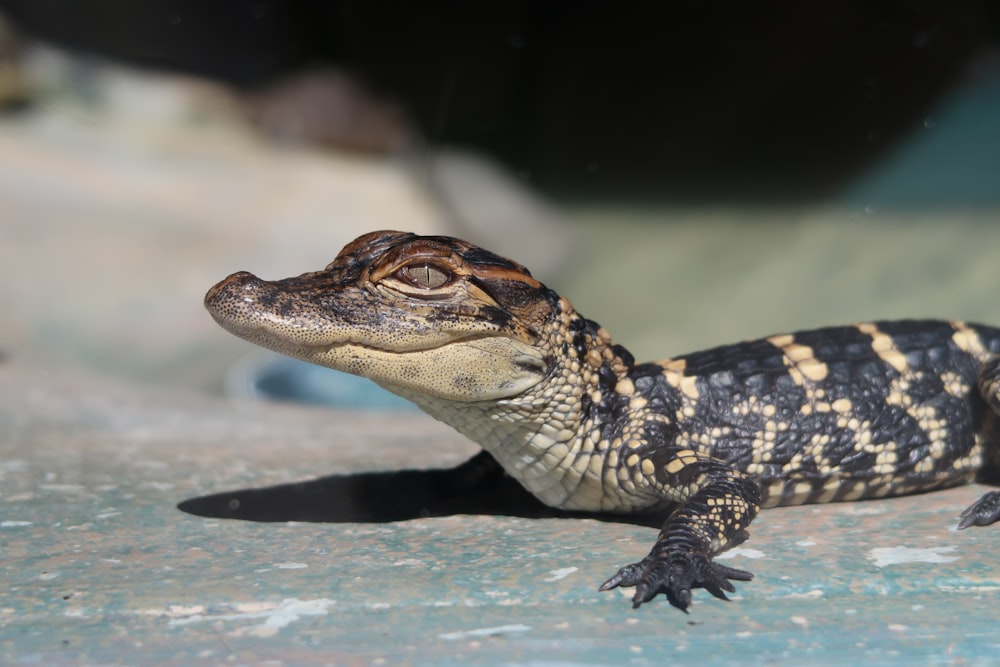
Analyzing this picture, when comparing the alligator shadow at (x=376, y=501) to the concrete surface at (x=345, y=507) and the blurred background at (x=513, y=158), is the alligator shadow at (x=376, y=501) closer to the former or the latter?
the concrete surface at (x=345, y=507)

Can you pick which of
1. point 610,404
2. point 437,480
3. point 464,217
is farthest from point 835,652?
point 464,217

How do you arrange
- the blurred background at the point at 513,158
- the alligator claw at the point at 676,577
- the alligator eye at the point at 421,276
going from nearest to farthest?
the alligator claw at the point at 676,577
the alligator eye at the point at 421,276
the blurred background at the point at 513,158

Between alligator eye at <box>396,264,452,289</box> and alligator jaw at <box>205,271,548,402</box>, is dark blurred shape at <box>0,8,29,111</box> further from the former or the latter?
alligator eye at <box>396,264,452,289</box>

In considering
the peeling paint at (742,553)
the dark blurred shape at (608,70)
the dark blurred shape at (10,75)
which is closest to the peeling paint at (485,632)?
the peeling paint at (742,553)

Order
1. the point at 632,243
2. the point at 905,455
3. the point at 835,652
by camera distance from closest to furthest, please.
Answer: the point at 835,652 → the point at 905,455 → the point at 632,243

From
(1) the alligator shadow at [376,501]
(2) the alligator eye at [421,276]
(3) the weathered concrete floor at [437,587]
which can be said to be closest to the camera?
(3) the weathered concrete floor at [437,587]

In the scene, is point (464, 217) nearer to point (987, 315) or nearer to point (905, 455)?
point (987, 315)

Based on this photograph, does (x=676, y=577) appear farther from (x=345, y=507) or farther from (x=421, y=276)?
(x=345, y=507)

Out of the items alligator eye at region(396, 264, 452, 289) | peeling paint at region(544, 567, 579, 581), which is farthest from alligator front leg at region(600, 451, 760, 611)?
alligator eye at region(396, 264, 452, 289)
